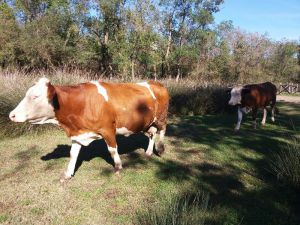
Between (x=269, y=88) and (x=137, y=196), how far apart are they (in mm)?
7844

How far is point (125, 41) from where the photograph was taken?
35656 millimetres

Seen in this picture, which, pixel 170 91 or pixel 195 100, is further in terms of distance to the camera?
pixel 170 91

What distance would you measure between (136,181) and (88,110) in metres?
1.41

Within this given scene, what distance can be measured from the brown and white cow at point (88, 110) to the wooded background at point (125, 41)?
65.5ft

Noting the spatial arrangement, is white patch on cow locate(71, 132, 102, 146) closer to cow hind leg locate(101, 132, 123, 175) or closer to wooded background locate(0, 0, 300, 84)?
cow hind leg locate(101, 132, 123, 175)

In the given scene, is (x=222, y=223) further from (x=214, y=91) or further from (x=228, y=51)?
(x=228, y=51)

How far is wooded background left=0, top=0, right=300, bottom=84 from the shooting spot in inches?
1214

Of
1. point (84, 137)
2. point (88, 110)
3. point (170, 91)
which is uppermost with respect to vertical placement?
point (88, 110)

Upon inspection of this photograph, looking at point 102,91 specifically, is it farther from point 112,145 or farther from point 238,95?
point 238,95

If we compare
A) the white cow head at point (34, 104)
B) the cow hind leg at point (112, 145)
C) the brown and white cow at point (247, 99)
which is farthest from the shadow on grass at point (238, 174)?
the white cow head at point (34, 104)

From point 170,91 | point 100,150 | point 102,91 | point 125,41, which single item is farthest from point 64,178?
point 125,41

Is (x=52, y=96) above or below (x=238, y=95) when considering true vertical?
above

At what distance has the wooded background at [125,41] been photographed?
30.8 meters

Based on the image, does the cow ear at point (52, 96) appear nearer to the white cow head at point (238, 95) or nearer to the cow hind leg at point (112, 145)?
the cow hind leg at point (112, 145)
